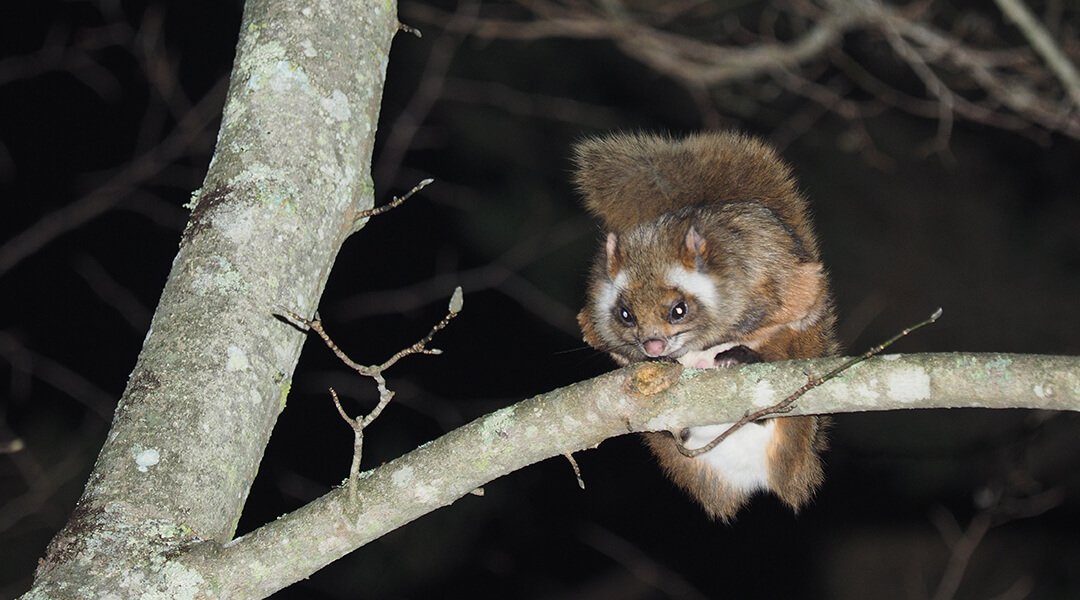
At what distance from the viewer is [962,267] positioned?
7902 millimetres

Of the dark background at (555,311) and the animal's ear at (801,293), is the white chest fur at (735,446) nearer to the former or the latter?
the animal's ear at (801,293)

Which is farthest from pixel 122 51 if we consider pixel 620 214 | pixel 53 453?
pixel 620 214

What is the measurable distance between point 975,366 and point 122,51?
725 cm

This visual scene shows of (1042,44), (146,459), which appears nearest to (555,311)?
(1042,44)

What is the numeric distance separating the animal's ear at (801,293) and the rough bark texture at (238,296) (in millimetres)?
1573

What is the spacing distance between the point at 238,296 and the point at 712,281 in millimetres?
1779

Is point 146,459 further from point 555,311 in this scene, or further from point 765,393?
point 555,311

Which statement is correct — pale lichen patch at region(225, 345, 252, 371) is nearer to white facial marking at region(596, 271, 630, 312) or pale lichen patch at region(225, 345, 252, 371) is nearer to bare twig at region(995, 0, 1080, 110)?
white facial marking at region(596, 271, 630, 312)

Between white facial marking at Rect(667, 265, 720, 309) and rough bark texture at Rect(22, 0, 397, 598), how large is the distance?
1.35 m

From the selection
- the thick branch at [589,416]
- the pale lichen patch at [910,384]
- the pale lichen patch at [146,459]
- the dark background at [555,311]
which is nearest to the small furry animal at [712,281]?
the thick branch at [589,416]

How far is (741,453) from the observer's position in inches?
130

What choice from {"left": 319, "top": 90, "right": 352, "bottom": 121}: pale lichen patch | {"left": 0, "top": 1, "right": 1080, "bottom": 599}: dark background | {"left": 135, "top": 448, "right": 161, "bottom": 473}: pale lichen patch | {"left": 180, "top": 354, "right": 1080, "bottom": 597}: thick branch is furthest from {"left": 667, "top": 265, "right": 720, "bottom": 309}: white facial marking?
{"left": 0, "top": 1, "right": 1080, "bottom": 599}: dark background

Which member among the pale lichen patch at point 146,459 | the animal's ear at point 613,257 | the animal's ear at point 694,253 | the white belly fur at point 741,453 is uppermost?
the animal's ear at point 613,257

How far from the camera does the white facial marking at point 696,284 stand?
128 inches
